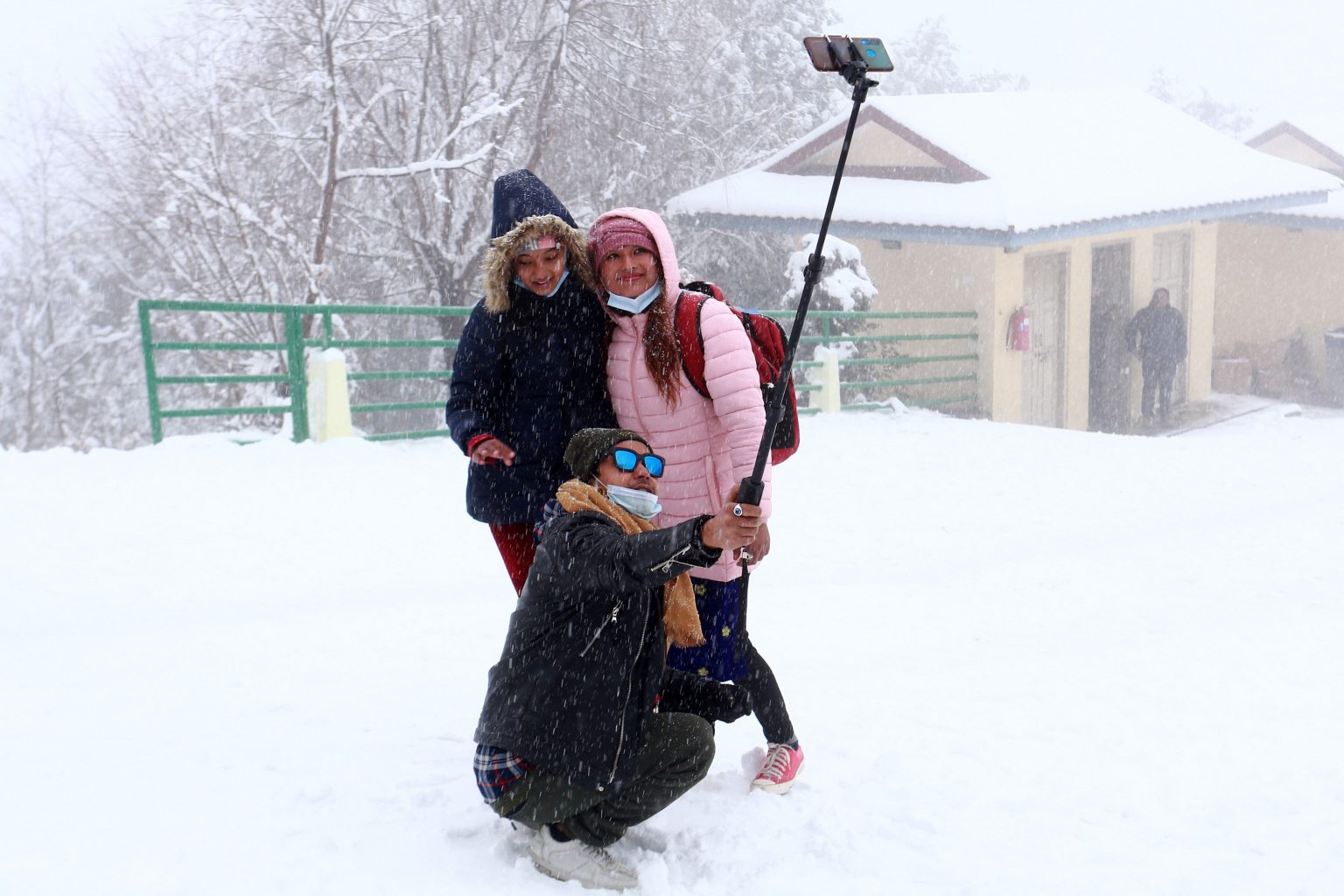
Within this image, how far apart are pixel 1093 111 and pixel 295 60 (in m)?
11.5

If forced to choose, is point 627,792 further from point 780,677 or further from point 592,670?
point 780,677

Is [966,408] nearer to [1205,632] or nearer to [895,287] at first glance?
[895,287]

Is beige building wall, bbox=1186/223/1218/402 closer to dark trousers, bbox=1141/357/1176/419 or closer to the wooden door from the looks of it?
the wooden door

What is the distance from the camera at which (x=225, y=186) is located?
15070 mm

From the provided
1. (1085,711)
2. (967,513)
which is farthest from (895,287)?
(1085,711)

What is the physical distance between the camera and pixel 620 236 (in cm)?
322

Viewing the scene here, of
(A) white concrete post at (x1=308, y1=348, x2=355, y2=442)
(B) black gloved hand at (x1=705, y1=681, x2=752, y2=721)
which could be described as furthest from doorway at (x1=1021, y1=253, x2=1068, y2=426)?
(B) black gloved hand at (x1=705, y1=681, x2=752, y2=721)

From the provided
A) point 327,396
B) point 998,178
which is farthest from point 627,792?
point 998,178

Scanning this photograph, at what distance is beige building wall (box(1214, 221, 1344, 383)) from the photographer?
62.4ft

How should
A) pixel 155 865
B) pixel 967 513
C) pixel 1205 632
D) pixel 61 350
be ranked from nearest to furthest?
pixel 155 865 < pixel 1205 632 < pixel 967 513 < pixel 61 350

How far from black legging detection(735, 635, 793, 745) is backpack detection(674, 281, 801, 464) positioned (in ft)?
2.05

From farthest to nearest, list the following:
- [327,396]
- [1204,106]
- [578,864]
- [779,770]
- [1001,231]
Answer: [1204,106] → [1001,231] → [327,396] → [779,770] → [578,864]

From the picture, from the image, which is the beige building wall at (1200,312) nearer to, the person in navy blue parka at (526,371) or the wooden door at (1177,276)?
the wooden door at (1177,276)

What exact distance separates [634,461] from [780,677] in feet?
7.33
